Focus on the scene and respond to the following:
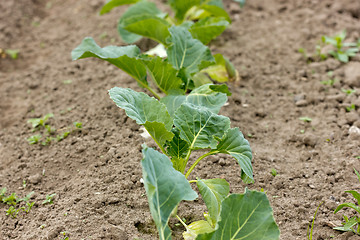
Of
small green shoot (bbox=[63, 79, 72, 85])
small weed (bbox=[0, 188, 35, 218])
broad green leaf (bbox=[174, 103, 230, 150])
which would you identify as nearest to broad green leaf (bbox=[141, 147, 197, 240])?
broad green leaf (bbox=[174, 103, 230, 150])

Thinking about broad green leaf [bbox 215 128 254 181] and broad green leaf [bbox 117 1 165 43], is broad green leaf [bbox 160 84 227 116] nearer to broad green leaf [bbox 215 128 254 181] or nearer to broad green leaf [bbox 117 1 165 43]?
broad green leaf [bbox 215 128 254 181]

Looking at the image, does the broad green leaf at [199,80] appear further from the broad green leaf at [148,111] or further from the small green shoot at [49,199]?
the small green shoot at [49,199]

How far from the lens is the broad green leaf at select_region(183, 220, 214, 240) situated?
1885 mm

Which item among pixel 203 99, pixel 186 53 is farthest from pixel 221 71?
pixel 203 99

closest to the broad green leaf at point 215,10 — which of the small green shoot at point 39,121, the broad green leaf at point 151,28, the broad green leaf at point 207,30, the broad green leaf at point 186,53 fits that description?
the broad green leaf at point 207,30

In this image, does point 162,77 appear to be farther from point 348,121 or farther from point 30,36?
point 30,36

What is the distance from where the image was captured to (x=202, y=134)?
2045mm

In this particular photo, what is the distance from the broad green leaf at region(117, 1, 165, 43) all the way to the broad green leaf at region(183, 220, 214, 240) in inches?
72.0

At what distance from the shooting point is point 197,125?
2.04m

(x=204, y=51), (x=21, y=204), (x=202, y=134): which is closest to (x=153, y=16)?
(x=204, y=51)

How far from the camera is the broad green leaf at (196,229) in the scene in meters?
1.89

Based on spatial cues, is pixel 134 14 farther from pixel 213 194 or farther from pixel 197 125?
pixel 213 194

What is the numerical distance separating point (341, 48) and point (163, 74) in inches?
77.3

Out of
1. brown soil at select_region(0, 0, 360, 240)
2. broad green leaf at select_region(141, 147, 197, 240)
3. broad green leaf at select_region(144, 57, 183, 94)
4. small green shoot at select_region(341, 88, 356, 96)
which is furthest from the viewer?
small green shoot at select_region(341, 88, 356, 96)
